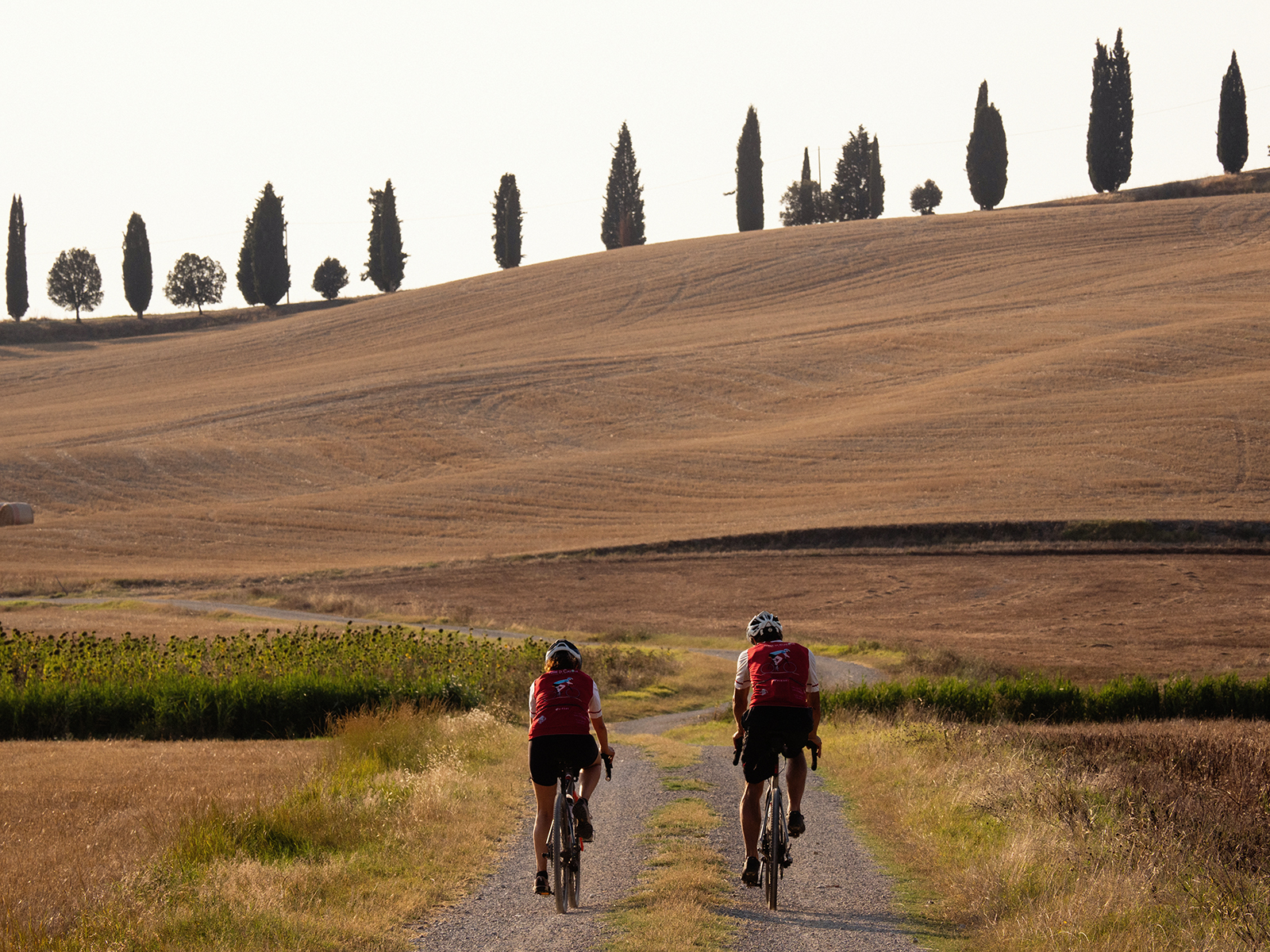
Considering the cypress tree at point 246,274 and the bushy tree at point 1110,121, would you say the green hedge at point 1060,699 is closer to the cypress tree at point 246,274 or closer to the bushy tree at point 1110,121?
the bushy tree at point 1110,121

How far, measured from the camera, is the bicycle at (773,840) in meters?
9.69

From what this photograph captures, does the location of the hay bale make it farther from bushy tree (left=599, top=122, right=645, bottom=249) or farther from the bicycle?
bushy tree (left=599, top=122, right=645, bottom=249)

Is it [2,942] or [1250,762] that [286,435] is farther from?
[2,942]

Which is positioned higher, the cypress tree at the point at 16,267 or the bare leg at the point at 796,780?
the cypress tree at the point at 16,267

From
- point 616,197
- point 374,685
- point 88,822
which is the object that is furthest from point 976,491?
point 616,197

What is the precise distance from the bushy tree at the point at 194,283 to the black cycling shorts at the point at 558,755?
6199 inches

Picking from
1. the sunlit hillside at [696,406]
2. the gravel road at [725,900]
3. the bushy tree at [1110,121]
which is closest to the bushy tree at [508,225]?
the sunlit hillside at [696,406]

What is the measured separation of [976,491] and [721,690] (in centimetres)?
2598

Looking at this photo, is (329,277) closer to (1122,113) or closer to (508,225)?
(508,225)

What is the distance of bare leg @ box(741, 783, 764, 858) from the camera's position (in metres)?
10.0

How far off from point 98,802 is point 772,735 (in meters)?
8.16

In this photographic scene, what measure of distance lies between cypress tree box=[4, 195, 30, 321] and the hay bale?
77.6 meters

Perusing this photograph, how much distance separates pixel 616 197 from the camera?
140875 mm

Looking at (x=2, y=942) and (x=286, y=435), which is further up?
(x=286, y=435)
